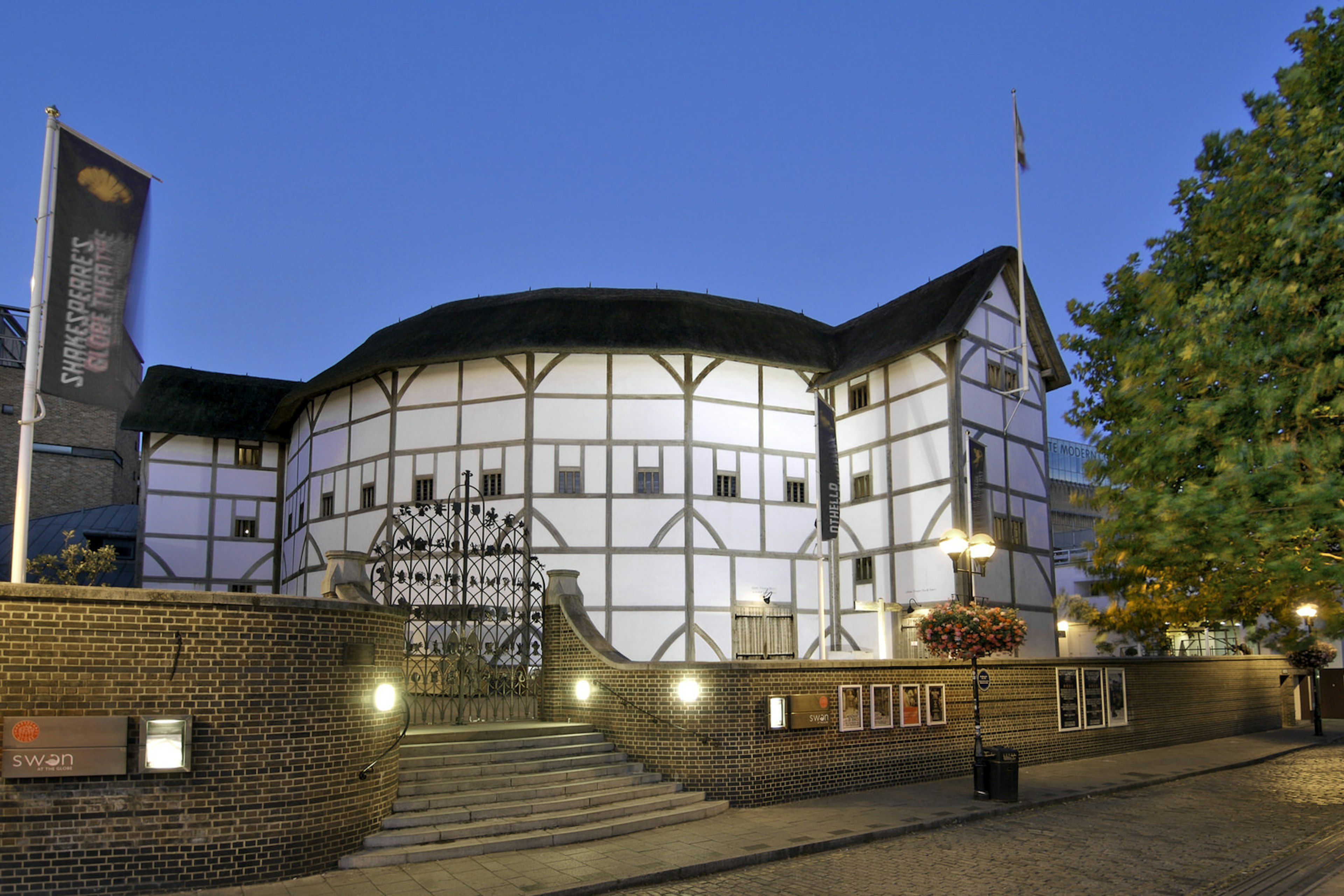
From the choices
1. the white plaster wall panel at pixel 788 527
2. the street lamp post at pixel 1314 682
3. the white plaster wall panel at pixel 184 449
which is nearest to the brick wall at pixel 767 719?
the street lamp post at pixel 1314 682

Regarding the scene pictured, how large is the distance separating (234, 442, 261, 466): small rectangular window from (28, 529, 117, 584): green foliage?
4311 mm

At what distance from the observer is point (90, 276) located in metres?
9.39

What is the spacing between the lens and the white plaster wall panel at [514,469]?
23141 millimetres

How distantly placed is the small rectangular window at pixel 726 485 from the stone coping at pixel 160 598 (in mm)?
14225

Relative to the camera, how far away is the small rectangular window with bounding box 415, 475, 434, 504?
77.9ft

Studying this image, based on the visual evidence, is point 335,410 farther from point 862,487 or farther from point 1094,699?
point 1094,699

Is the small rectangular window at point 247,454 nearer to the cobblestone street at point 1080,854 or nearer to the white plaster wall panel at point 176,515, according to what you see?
the white plaster wall panel at point 176,515

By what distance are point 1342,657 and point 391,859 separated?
35.1m

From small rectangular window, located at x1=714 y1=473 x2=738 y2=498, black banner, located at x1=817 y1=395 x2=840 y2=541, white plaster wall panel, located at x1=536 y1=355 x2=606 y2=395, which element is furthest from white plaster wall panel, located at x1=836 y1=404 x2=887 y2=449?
white plaster wall panel, located at x1=536 y1=355 x2=606 y2=395

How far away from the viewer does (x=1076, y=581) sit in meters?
39.9

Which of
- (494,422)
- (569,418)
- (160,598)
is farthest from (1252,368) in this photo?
(494,422)

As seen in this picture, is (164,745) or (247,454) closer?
(164,745)

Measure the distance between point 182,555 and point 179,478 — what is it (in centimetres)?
240

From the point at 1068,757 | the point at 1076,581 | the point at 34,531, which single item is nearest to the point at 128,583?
the point at 34,531
